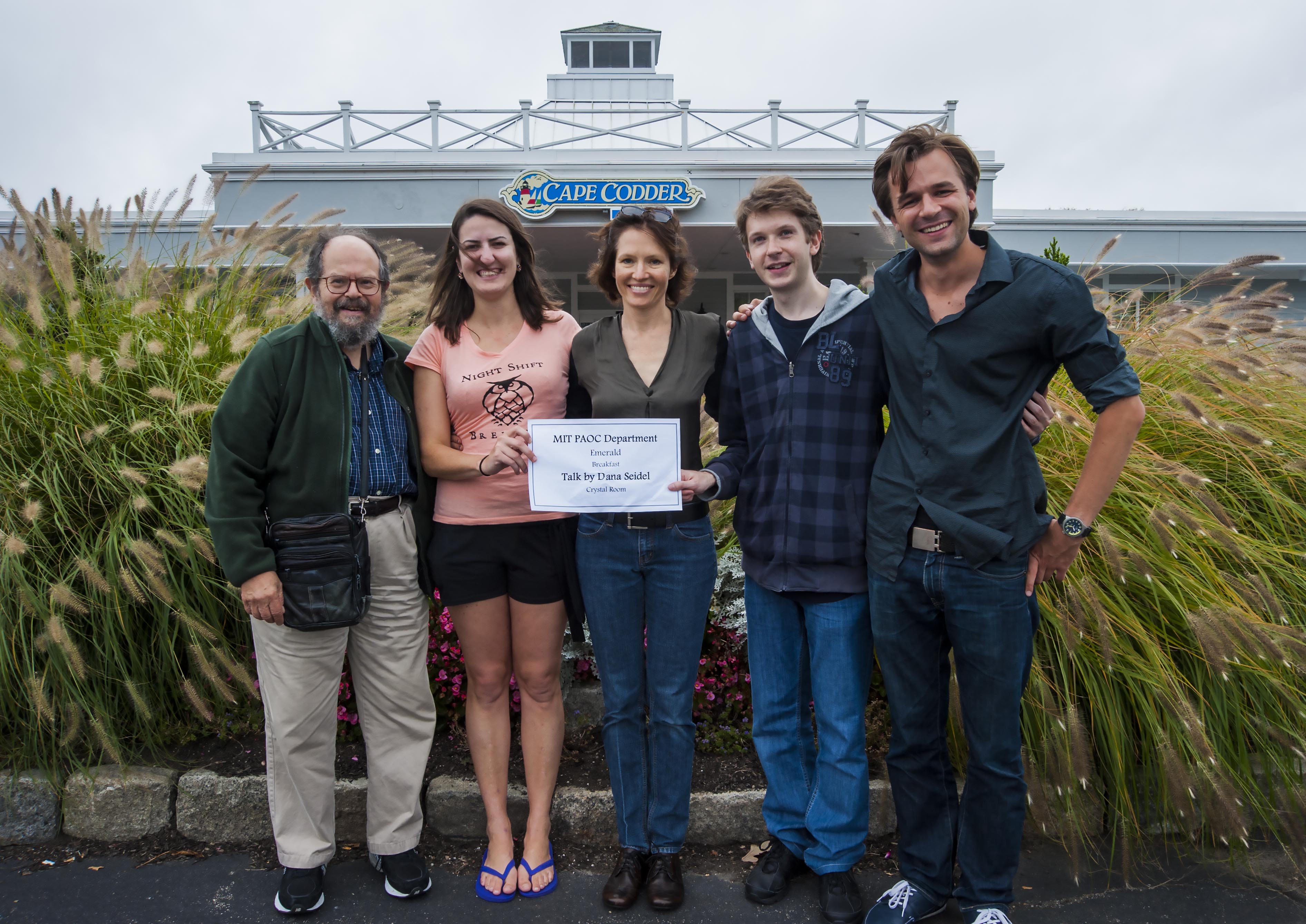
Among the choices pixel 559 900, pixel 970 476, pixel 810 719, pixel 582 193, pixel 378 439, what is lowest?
pixel 559 900

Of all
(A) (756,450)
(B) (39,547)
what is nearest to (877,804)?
(A) (756,450)

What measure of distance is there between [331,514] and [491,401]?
71cm

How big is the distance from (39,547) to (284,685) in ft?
5.24

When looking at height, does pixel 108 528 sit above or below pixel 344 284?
below

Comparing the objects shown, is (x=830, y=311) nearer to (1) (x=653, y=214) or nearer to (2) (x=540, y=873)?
(1) (x=653, y=214)

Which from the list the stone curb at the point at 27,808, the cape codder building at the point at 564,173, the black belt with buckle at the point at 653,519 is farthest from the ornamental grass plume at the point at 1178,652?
the cape codder building at the point at 564,173

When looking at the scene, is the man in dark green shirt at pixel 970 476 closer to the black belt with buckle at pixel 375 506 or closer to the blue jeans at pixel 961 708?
the blue jeans at pixel 961 708

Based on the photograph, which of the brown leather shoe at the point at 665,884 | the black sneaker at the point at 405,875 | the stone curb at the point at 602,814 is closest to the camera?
the brown leather shoe at the point at 665,884

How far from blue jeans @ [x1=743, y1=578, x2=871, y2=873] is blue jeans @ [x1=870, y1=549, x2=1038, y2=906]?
0.39 feet

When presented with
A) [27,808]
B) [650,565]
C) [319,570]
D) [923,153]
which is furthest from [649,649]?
[27,808]

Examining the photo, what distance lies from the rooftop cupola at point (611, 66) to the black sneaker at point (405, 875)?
22.9 m

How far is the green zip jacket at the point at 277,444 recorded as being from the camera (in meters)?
2.71

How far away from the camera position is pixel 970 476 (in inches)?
95.6

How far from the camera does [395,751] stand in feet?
10.0
